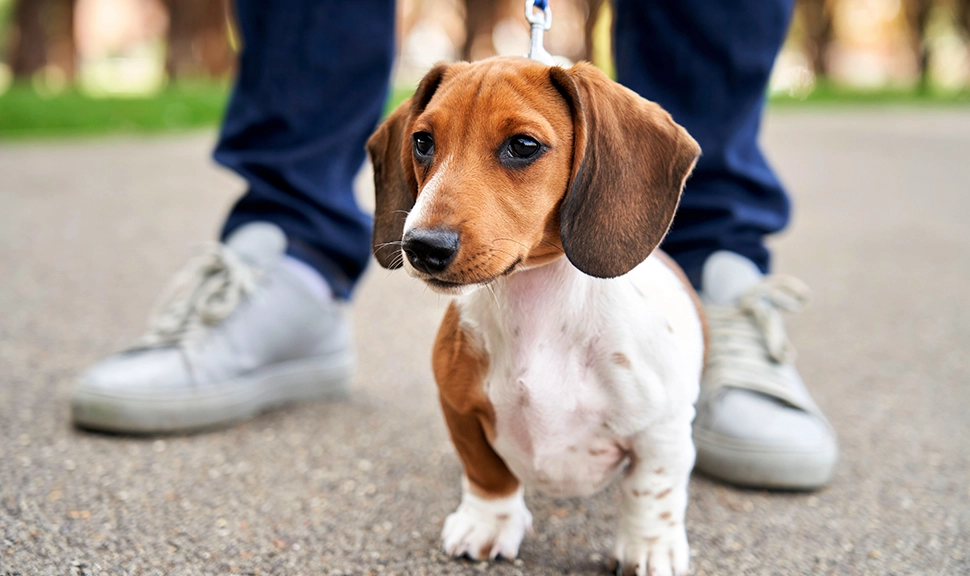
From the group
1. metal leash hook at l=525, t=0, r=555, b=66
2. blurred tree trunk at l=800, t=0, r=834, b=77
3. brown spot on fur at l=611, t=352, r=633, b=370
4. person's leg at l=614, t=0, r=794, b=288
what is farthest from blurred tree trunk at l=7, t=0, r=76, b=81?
blurred tree trunk at l=800, t=0, r=834, b=77

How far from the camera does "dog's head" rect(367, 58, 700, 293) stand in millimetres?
1491

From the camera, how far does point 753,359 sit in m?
2.34

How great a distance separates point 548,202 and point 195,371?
1280 millimetres

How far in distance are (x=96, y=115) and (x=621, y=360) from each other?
31.2 ft

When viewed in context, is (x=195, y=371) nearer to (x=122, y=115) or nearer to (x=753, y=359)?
(x=753, y=359)

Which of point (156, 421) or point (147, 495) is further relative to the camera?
point (156, 421)

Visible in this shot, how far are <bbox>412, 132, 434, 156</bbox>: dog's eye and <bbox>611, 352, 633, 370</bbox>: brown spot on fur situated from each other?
0.50 meters

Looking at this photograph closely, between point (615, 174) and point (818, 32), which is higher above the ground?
point (615, 174)

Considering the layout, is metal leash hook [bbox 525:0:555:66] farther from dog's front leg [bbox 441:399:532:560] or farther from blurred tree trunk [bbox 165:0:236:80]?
blurred tree trunk [bbox 165:0:236:80]

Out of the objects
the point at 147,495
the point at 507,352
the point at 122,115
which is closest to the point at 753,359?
the point at 507,352

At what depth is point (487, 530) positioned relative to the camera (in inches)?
70.3

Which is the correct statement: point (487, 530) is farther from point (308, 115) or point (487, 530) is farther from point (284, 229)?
point (308, 115)


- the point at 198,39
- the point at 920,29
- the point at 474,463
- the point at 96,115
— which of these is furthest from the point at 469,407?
the point at 920,29

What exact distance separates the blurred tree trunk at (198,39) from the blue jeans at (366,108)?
18.9m
